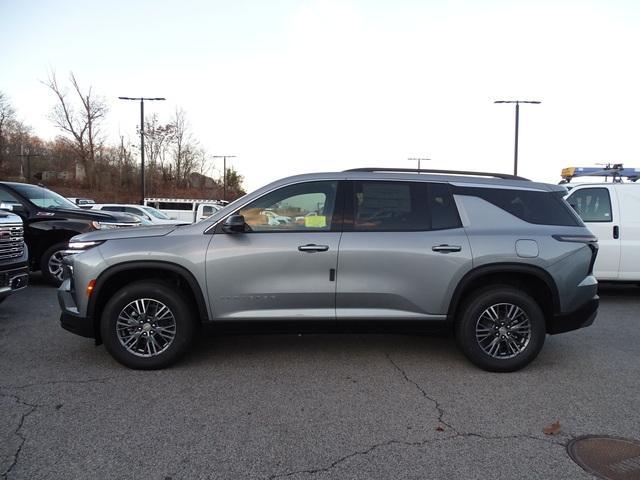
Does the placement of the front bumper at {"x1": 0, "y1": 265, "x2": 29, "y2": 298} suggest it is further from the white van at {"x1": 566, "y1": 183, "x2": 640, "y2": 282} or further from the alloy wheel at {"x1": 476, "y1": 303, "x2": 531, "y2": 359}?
the white van at {"x1": 566, "y1": 183, "x2": 640, "y2": 282}

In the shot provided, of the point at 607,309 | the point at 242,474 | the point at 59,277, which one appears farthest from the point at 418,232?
the point at 59,277

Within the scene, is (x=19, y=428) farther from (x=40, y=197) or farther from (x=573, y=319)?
(x=40, y=197)

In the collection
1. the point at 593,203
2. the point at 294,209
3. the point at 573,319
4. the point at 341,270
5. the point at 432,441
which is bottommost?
the point at 432,441

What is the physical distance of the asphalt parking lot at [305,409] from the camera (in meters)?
2.94

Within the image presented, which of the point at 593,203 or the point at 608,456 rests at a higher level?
the point at 593,203

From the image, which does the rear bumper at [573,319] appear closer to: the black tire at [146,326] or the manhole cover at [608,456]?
the manhole cover at [608,456]

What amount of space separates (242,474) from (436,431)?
1.38 m

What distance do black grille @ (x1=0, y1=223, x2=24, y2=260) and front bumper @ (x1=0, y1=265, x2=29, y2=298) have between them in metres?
0.18

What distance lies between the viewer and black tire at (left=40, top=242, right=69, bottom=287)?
8.61 meters

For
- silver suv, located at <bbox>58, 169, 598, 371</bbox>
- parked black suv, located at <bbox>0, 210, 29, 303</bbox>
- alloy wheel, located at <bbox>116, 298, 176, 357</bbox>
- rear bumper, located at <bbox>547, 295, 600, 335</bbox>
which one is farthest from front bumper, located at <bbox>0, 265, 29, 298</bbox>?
rear bumper, located at <bbox>547, 295, 600, 335</bbox>

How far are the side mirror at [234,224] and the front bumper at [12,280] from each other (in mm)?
3477

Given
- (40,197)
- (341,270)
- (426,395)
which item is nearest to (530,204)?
(341,270)

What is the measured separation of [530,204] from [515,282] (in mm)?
772

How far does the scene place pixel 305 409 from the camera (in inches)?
146
